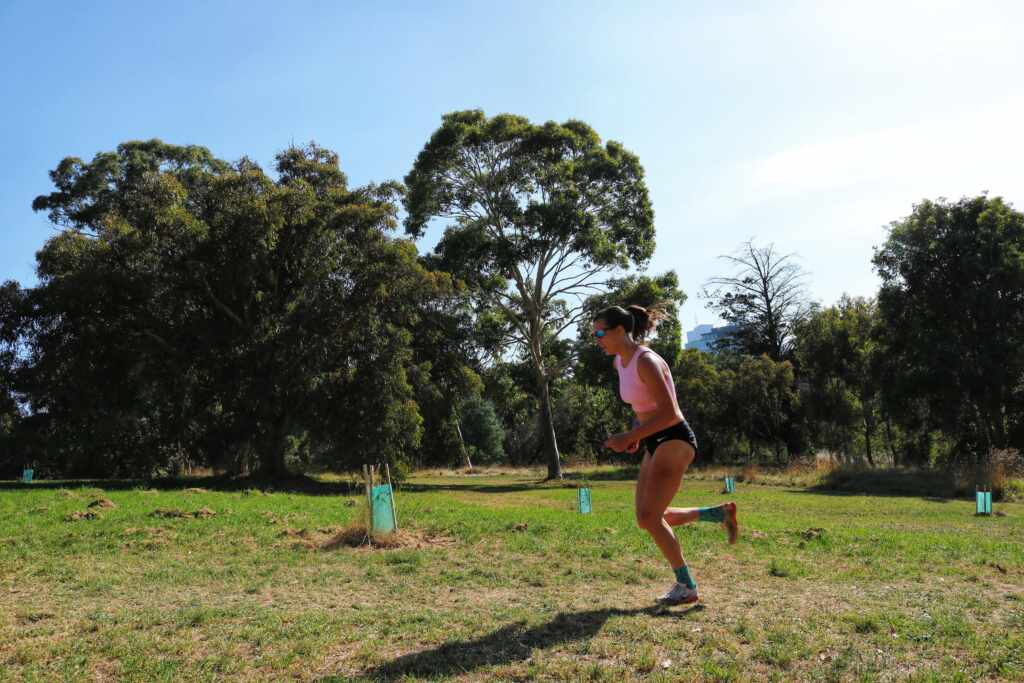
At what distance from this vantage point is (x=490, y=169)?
108 feet

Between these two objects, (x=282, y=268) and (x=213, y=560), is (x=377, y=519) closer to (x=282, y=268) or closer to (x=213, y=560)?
(x=213, y=560)

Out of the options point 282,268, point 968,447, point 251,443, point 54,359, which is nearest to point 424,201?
point 282,268

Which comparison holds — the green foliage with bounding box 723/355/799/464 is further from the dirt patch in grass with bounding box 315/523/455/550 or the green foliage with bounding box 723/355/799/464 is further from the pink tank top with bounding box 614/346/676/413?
the pink tank top with bounding box 614/346/676/413

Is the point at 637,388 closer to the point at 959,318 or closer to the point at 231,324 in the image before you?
the point at 231,324

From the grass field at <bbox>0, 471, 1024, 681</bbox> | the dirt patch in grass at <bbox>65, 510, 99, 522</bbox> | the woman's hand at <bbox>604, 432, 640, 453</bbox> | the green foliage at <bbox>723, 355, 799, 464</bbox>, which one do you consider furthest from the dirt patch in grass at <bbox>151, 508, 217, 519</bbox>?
the green foliage at <bbox>723, 355, 799, 464</bbox>

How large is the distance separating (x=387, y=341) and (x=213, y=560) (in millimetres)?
→ 18629

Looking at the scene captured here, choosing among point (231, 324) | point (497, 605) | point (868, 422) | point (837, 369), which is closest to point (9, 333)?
point (231, 324)

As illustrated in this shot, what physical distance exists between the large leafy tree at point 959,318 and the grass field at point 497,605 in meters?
21.0

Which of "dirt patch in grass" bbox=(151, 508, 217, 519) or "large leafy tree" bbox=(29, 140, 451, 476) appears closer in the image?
"dirt patch in grass" bbox=(151, 508, 217, 519)

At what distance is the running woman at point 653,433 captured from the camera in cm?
493

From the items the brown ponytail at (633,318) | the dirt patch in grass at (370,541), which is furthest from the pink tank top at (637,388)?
the dirt patch in grass at (370,541)

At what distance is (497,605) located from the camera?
18.3 ft

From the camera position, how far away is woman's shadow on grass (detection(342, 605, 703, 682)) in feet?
13.5

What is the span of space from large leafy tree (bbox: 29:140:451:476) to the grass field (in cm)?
1479
